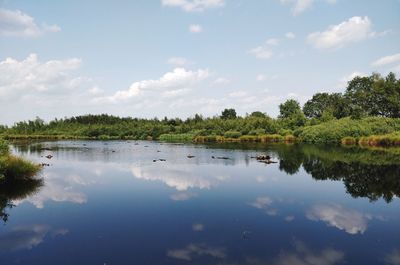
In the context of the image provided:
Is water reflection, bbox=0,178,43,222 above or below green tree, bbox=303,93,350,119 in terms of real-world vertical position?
below

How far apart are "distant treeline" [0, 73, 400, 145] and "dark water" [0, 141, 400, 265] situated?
47517mm

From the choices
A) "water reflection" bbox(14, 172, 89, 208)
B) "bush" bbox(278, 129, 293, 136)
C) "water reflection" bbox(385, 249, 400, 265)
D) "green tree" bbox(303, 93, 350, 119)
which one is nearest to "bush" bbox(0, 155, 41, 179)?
"water reflection" bbox(14, 172, 89, 208)

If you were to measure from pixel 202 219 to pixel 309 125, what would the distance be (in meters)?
76.5

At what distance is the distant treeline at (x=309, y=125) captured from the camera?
Answer: 71.8 m

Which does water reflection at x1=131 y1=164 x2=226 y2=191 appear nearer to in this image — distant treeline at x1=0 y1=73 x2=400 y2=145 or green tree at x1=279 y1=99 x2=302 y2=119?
distant treeline at x1=0 y1=73 x2=400 y2=145

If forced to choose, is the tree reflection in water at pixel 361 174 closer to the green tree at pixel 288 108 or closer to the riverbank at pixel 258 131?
the riverbank at pixel 258 131

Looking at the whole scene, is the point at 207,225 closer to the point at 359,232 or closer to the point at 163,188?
the point at 359,232

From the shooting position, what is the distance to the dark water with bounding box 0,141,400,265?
1095cm

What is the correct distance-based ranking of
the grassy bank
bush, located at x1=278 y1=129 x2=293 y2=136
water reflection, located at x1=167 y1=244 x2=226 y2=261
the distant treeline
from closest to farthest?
water reflection, located at x1=167 y1=244 x2=226 y2=261
the grassy bank
the distant treeline
bush, located at x1=278 y1=129 x2=293 y2=136

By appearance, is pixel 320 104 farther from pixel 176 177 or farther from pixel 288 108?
pixel 176 177

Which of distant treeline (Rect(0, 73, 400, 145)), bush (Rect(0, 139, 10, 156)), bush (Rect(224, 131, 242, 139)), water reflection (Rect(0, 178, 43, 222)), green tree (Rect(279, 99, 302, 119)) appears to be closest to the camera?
water reflection (Rect(0, 178, 43, 222))

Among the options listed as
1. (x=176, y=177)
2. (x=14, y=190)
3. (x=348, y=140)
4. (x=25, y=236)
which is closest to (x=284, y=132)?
(x=348, y=140)

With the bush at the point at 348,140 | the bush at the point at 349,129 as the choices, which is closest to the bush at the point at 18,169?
the bush at the point at 348,140

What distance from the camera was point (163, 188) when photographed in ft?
72.2
